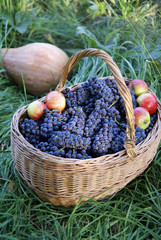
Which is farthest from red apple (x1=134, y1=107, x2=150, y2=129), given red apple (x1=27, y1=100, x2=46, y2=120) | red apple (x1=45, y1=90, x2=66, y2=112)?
red apple (x1=27, y1=100, x2=46, y2=120)

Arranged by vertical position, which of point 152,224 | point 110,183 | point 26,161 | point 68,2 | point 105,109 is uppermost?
point 68,2

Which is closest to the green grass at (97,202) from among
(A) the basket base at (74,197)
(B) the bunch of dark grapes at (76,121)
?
(A) the basket base at (74,197)

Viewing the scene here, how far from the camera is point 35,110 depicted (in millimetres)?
1529

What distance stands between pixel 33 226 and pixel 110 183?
1.63 feet

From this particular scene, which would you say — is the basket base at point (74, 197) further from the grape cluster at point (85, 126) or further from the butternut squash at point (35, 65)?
the butternut squash at point (35, 65)

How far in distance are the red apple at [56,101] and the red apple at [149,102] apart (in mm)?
534

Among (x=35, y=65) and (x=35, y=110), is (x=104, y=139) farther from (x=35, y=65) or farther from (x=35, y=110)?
(x=35, y=65)

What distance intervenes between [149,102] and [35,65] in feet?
4.07

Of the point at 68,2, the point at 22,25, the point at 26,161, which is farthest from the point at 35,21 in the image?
the point at 26,161

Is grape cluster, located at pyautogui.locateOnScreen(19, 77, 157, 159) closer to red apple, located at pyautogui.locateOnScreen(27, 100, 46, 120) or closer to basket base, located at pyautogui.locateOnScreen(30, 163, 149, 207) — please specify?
red apple, located at pyautogui.locateOnScreen(27, 100, 46, 120)

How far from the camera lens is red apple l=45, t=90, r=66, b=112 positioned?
158 cm

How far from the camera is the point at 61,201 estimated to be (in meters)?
1.34

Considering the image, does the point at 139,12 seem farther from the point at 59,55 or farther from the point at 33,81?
the point at 33,81

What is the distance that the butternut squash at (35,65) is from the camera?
2367 mm
